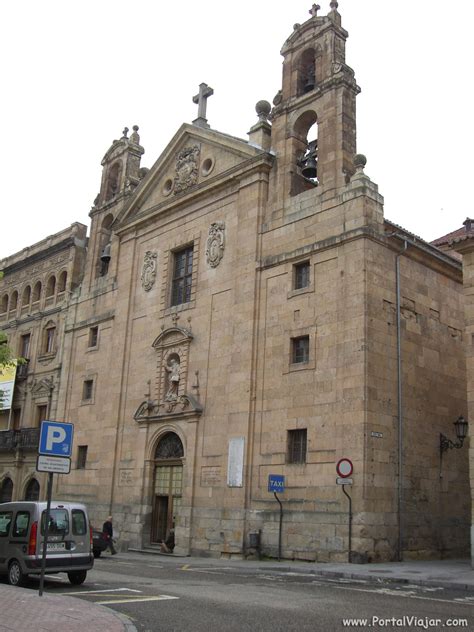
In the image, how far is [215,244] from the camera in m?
27.7

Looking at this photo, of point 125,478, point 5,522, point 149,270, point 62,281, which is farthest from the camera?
point 62,281

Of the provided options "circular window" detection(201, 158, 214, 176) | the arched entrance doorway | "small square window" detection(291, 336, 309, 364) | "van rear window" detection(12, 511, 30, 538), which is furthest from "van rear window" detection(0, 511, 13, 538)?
"circular window" detection(201, 158, 214, 176)

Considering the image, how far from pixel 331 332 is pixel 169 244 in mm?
10568

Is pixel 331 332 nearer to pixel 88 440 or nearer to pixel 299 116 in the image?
pixel 299 116

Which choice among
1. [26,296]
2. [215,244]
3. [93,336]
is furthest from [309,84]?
[26,296]

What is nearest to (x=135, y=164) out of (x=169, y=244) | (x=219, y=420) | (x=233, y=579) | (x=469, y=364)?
(x=169, y=244)

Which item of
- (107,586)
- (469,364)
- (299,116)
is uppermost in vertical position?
(299,116)

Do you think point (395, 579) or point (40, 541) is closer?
point (40, 541)

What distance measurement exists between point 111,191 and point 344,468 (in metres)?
22.6

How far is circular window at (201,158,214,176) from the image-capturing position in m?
29.0

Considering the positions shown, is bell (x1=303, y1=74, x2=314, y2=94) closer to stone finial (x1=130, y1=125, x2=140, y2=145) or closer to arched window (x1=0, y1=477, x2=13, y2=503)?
stone finial (x1=130, y1=125, x2=140, y2=145)

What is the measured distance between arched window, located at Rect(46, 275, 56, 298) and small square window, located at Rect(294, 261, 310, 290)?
19.3m

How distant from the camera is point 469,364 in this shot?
19.3 m

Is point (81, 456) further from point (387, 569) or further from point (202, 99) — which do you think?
point (387, 569)
